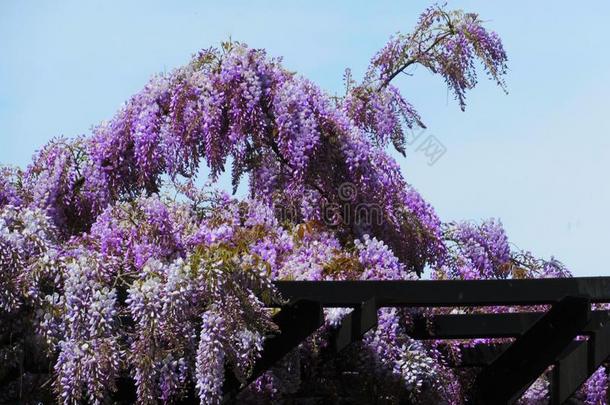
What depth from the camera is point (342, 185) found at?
7133mm

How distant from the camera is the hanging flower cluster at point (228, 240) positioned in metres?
5.49

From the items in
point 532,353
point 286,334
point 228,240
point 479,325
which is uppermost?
point 228,240

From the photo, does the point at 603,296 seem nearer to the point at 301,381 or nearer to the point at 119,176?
the point at 301,381

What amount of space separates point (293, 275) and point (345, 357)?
680 millimetres

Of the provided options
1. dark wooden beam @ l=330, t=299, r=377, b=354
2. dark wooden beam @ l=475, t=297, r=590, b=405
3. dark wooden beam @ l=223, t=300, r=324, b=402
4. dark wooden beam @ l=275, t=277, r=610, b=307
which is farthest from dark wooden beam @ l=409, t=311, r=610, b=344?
dark wooden beam @ l=223, t=300, r=324, b=402

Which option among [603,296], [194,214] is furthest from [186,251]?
[603,296]

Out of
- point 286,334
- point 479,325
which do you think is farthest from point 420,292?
point 479,325

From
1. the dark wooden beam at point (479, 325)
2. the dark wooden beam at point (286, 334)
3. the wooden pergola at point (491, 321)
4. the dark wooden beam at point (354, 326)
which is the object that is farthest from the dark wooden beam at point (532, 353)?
the dark wooden beam at point (286, 334)

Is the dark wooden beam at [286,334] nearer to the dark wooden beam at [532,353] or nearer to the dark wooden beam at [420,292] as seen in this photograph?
the dark wooden beam at [420,292]

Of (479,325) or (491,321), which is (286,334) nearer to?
(479,325)

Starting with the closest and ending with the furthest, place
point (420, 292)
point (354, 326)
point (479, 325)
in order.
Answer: point (420, 292) → point (354, 326) → point (479, 325)

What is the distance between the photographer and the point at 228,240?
6617 millimetres

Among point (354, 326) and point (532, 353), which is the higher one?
point (354, 326)

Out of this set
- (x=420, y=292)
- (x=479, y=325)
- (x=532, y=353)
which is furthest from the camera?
(x=479, y=325)
